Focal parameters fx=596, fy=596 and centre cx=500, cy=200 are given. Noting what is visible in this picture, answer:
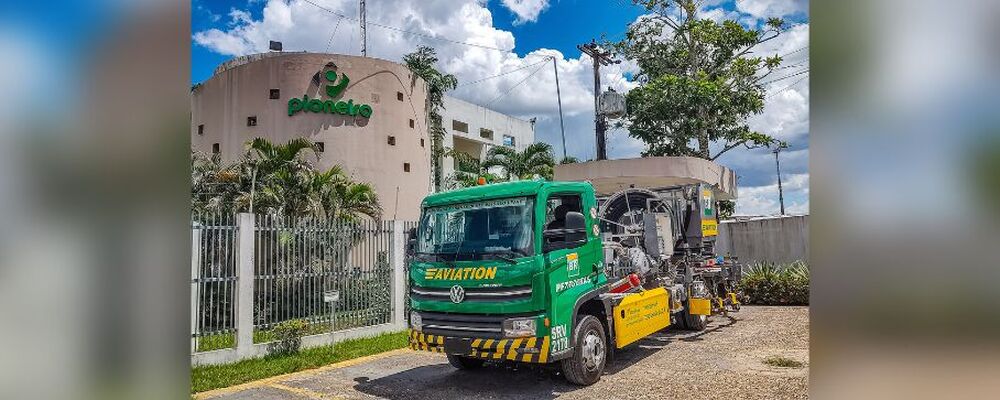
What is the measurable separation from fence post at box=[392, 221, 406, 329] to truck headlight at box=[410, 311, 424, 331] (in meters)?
4.03

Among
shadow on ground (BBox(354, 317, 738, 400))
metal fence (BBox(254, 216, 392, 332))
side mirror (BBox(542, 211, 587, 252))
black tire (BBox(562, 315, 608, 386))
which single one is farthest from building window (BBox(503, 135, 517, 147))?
side mirror (BBox(542, 211, 587, 252))

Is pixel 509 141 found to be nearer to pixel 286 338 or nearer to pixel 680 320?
pixel 680 320

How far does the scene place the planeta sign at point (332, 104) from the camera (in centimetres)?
2253

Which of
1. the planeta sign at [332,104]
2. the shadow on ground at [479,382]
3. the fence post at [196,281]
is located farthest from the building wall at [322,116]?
the shadow on ground at [479,382]

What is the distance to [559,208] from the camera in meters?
7.73

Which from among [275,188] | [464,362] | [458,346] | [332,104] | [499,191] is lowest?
[464,362]

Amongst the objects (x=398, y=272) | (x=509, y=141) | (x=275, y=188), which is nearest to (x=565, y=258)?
(x=398, y=272)

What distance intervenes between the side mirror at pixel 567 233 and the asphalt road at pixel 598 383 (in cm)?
175

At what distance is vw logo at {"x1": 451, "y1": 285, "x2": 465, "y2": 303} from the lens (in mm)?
7062

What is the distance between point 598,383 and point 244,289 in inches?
217

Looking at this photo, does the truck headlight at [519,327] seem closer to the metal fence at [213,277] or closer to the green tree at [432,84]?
the metal fence at [213,277]
